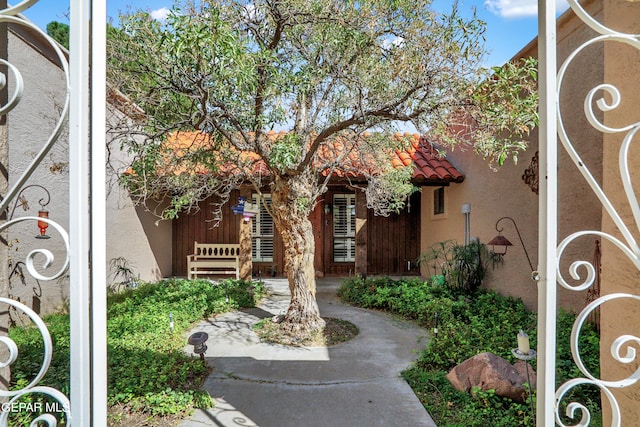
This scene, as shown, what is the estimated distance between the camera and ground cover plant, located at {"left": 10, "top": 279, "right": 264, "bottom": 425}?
291cm

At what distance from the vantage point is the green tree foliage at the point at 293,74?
3.22 metres

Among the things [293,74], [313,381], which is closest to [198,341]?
[313,381]

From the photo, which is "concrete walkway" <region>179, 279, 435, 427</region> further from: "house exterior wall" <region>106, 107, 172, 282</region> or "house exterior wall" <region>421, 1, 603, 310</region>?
"house exterior wall" <region>106, 107, 172, 282</region>

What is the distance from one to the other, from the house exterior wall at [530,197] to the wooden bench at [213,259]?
5.42m

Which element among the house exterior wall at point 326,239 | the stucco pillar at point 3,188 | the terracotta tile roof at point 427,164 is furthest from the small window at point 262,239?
the stucco pillar at point 3,188

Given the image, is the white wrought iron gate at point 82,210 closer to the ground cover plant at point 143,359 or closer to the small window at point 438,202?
the ground cover plant at point 143,359

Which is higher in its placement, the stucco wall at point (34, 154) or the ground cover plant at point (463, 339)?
the stucco wall at point (34, 154)

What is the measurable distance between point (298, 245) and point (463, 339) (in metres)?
2.47

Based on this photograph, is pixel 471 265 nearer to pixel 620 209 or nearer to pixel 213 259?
pixel 620 209

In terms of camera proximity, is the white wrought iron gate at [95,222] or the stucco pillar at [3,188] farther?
the stucco pillar at [3,188]

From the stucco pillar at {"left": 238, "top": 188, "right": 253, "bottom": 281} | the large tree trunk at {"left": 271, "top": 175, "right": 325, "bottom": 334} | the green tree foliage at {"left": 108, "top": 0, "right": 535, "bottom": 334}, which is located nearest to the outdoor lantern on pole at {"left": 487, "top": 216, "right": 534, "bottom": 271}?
the green tree foliage at {"left": 108, "top": 0, "right": 535, "bottom": 334}

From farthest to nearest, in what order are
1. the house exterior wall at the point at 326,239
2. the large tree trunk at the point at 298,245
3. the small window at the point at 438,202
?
the house exterior wall at the point at 326,239 → the small window at the point at 438,202 → the large tree trunk at the point at 298,245

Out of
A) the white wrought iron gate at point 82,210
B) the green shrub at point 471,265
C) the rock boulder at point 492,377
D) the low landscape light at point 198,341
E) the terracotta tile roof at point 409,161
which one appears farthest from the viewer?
the green shrub at point 471,265

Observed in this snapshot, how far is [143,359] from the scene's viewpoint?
363cm
